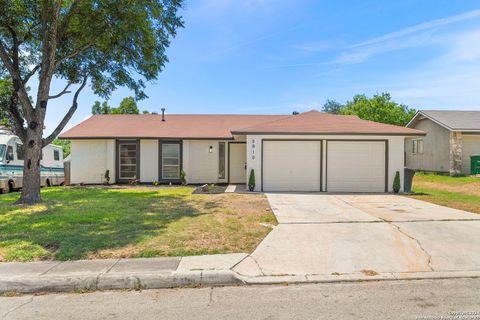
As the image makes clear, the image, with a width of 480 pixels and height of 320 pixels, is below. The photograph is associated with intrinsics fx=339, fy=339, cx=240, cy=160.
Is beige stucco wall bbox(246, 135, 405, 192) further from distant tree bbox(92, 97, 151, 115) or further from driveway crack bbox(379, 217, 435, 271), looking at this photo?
distant tree bbox(92, 97, 151, 115)

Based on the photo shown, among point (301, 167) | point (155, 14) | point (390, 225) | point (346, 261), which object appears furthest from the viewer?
point (301, 167)

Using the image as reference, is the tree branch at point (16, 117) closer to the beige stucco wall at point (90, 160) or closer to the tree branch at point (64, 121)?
the tree branch at point (64, 121)

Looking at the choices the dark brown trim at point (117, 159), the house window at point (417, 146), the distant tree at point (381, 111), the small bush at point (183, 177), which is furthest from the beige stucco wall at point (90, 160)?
the distant tree at point (381, 111)

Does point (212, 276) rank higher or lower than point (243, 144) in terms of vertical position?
lower

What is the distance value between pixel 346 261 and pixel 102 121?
62.0 ft

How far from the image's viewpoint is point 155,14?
11.3 m

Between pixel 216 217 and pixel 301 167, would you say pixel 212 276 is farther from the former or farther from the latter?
pixel 301 167

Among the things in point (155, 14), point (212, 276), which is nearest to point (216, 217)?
point (212, 276)

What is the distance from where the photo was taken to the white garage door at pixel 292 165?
1543cm

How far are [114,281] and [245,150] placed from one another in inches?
578

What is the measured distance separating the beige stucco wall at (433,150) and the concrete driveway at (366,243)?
15532 mm

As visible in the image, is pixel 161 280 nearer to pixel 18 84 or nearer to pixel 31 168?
pixel 31 168

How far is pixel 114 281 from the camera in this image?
4.61 metres

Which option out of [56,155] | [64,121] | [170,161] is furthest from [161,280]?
[56,155]
